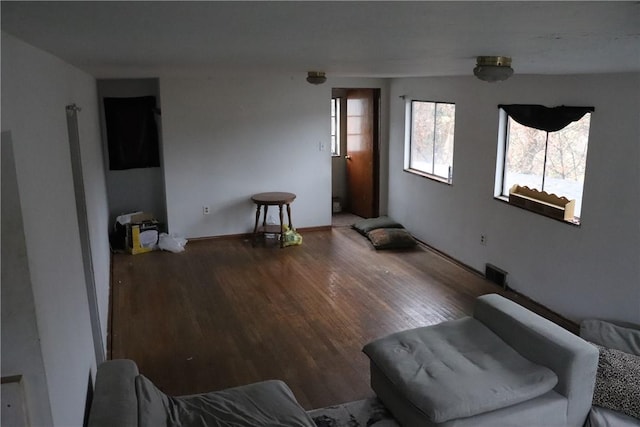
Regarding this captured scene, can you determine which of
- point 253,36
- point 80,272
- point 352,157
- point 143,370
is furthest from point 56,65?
point 352,157

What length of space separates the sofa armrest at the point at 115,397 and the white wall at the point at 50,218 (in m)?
0.07

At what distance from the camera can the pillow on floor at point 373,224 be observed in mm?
7023

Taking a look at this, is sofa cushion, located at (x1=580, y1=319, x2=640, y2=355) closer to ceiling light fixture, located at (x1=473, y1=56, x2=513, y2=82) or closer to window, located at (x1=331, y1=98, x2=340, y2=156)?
ceiling light fixture, located at (x1=473, y1=56, x2=513, y2=82)

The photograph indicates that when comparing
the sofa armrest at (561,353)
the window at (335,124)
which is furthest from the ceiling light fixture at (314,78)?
the window at (335,124)

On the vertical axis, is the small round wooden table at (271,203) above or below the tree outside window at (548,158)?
below

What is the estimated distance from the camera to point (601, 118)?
155 inches

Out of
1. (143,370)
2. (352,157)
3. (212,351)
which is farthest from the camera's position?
(352,157)

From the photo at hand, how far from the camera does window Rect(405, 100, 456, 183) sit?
609 cm

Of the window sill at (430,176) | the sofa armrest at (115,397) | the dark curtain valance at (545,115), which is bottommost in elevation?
the sofa armrest at (115,397)

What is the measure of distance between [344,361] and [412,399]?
112cm

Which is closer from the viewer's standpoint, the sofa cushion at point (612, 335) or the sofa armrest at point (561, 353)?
the sofa armrest at point (561, 353)

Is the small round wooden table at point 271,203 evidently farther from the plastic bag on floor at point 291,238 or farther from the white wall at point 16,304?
the white wall at point 16,304

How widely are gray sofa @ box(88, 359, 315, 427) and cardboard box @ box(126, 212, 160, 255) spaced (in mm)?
3818

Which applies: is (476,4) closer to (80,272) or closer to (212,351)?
(80,272)
